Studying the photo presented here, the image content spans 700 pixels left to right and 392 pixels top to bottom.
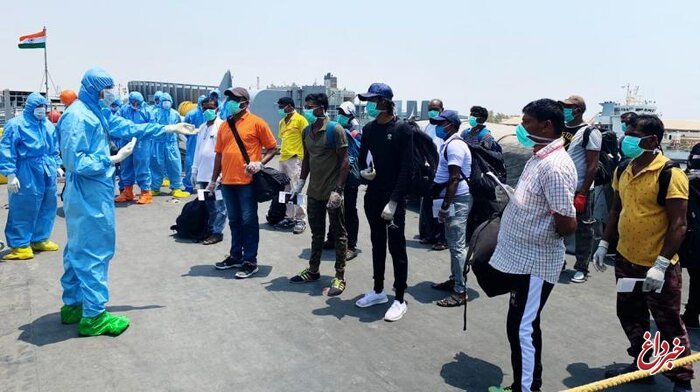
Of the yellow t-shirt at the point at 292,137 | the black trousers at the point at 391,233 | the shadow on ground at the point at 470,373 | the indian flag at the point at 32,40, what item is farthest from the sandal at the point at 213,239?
the indian flag at the point at 32,40

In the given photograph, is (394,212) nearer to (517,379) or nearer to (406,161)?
(406,161)

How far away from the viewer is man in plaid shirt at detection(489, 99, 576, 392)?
284 cm

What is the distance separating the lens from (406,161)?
420cm

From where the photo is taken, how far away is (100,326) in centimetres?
395

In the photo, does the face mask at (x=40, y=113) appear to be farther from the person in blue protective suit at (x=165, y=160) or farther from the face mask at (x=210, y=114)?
the person in blue protective suit at (x=165, y=160)

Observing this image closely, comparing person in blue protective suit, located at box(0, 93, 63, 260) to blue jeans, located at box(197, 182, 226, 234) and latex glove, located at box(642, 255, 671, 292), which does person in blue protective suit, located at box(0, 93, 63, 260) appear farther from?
latex glove, located at box(642, 255, 671, 292)

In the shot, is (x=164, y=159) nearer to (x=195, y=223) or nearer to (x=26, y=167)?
(x=195, y=223)

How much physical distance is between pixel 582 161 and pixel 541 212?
2.68 meters

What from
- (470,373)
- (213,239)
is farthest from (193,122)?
(470,373)

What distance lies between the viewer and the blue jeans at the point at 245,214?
5430mm

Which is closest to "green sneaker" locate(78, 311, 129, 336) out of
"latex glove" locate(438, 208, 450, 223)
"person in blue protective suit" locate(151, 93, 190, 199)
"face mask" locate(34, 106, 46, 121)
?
"latex glove" locate(438, 208, 450, 223)

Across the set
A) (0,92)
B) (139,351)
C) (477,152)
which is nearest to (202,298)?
(139,351)

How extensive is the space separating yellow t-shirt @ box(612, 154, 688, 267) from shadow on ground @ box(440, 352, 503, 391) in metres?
1.20

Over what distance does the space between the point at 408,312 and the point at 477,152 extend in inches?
63.0
